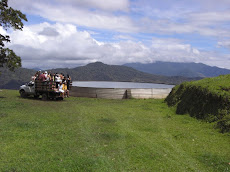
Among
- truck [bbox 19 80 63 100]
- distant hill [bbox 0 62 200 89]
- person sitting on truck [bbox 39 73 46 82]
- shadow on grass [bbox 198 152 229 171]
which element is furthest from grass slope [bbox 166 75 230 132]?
distant hill [bbox 0 62 200 89]

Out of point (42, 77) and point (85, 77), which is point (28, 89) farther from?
point (85, 77)

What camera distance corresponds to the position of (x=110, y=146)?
8.24 metres

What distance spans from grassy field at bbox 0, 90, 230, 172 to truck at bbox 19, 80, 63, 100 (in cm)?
1030

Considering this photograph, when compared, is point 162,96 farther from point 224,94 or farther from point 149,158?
point 149,158

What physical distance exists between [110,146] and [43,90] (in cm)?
1648

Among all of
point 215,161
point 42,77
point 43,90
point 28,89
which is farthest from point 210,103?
point 28,89

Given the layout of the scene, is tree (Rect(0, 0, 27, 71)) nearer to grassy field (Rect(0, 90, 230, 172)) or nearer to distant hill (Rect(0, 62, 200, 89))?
grassy field (Rect(0, 90, 230, 172))

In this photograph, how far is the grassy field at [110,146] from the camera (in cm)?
660

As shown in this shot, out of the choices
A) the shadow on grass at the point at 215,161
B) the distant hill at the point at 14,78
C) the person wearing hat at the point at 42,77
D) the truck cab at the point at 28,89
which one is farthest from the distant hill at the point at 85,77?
the shadow on grass at the point at 215,161

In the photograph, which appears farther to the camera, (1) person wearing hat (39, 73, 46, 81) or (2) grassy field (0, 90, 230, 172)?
(1) person wearing hat (39, 73, 46, 81)

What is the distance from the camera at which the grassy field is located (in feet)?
21.7

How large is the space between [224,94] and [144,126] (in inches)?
185

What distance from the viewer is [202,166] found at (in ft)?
22.0

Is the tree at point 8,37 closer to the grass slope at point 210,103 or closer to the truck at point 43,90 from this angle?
the truck at point 43,90
